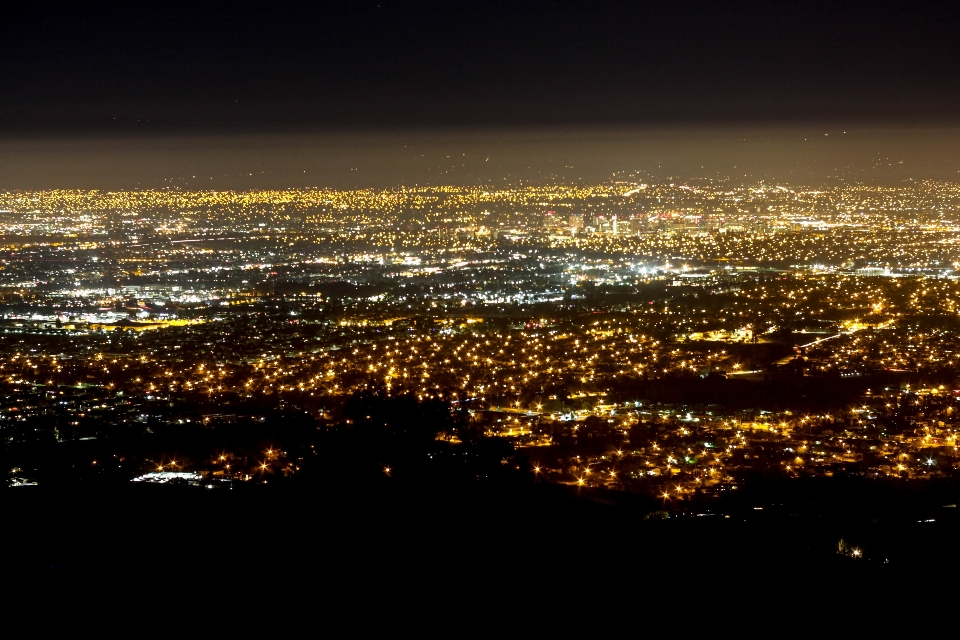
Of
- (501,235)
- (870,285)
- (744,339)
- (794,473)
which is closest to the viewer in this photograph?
(794,473)

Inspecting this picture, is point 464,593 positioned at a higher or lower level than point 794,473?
higher

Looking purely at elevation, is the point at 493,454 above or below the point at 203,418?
above

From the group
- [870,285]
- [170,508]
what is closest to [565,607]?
[170,508]

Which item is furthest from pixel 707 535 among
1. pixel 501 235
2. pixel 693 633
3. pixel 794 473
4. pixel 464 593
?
pixel 501 235

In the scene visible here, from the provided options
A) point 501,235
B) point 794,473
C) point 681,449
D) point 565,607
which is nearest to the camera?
point 565,607

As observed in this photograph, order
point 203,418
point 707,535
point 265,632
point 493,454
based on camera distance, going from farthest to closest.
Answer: point 203,418
point 493,454
point 707,535
point 265,632

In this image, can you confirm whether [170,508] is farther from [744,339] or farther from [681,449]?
[744,339]

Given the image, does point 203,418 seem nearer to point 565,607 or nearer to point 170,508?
point 170,508

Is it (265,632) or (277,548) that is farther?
(277,548)

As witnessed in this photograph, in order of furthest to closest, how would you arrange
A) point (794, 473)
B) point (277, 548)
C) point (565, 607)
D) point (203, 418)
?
1. point (203, 418)
2. point (794, 473)
3. point (277, 548)
4. point (565, 607)
